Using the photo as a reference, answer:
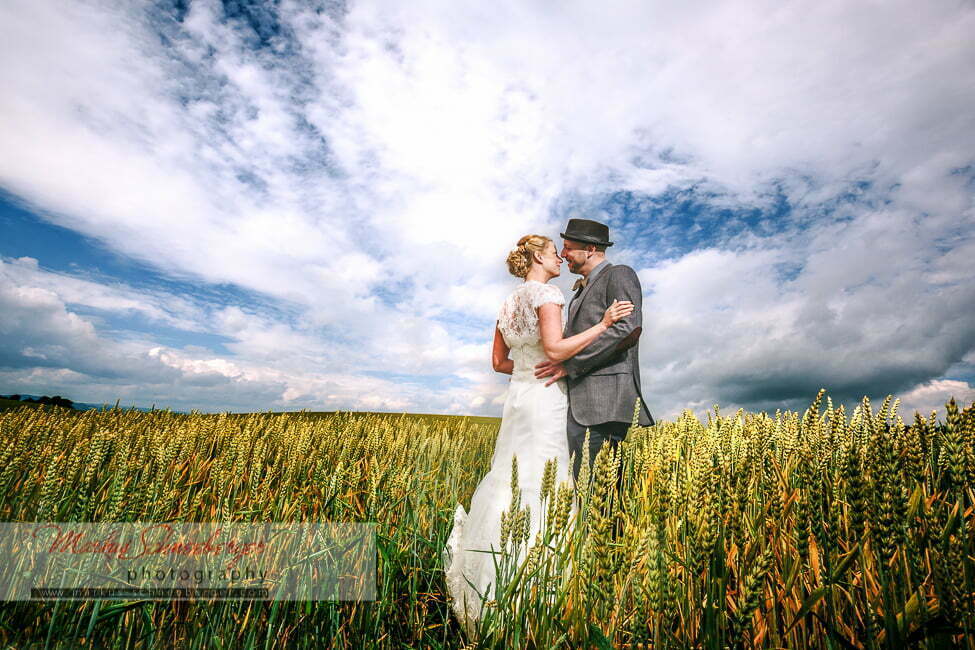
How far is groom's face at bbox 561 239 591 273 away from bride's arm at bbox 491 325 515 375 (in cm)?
100

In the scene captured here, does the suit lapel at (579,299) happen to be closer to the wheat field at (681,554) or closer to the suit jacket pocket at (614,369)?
the suit jacket pocket at (614,369)

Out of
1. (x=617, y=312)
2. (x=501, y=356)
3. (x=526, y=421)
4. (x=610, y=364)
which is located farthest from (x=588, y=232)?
(x=526, y=421)

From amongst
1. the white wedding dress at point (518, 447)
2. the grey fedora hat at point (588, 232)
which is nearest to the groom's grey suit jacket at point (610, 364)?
the white wedding dress at point (518, 447)

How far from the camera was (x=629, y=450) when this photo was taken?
2525 mm

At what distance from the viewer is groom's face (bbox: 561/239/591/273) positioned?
4.32 metres

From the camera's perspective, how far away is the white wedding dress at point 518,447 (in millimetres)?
3309

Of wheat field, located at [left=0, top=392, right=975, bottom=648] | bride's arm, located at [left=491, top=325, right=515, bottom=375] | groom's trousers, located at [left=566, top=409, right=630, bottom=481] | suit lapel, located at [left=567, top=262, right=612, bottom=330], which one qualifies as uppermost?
suit lapel, located at [left=567, top=262, right=612, bottom=330]

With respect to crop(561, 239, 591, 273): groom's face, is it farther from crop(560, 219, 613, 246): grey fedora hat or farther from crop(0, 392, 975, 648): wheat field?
crop(0, 392, 975, 648): wheat field

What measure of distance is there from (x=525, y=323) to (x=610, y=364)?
2.62ft

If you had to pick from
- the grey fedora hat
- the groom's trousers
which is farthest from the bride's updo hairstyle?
the groom's trousers

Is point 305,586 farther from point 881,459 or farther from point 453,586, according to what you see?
point 881,459

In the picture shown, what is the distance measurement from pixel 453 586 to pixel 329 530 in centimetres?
96

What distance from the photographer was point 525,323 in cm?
402

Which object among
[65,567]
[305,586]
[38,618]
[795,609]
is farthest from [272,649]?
[795,609]
